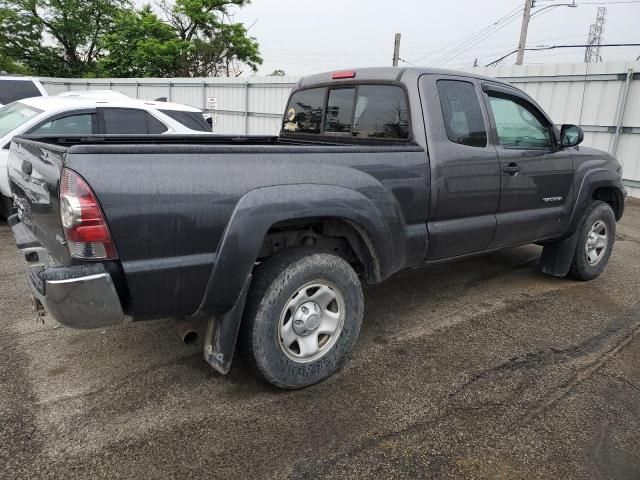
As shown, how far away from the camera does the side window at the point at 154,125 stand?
6682 mm

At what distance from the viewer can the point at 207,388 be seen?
2859 millimetres

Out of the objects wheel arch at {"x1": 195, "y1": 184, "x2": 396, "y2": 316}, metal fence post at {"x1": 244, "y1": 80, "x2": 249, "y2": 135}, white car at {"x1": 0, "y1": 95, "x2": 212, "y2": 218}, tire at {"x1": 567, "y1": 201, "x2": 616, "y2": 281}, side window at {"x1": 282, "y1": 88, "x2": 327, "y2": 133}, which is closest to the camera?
wheel arch at {"x1": 195, "y1": 184, "x2": 396, "y2": 316}

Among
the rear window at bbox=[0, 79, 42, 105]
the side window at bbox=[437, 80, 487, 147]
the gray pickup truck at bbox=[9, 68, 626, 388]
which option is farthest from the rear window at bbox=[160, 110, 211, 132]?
the side window at bbox=[437, 80, 487, 147]

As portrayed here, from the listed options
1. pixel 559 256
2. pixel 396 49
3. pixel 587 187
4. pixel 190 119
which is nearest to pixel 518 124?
pixel 587 187

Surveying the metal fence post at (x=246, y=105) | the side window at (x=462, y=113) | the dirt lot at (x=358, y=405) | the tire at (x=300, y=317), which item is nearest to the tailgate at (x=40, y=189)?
the dirt lot at (x=358, y=405)

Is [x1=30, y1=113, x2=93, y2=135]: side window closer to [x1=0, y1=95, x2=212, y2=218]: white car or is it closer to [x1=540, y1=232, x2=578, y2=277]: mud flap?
[x1=0, y1=95, x2=212, y2=218]: white car

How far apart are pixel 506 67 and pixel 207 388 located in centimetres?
1045

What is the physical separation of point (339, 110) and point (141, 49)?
92.4 feet

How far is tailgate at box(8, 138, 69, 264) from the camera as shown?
2250 millimetres

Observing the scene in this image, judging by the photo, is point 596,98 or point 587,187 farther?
point 596,98

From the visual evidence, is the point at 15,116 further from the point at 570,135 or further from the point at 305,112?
the point at 570,135

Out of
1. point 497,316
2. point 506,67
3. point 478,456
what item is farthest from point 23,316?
point 506,67

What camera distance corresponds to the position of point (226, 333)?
2.58m

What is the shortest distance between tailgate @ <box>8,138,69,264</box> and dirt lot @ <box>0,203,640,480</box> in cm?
87
